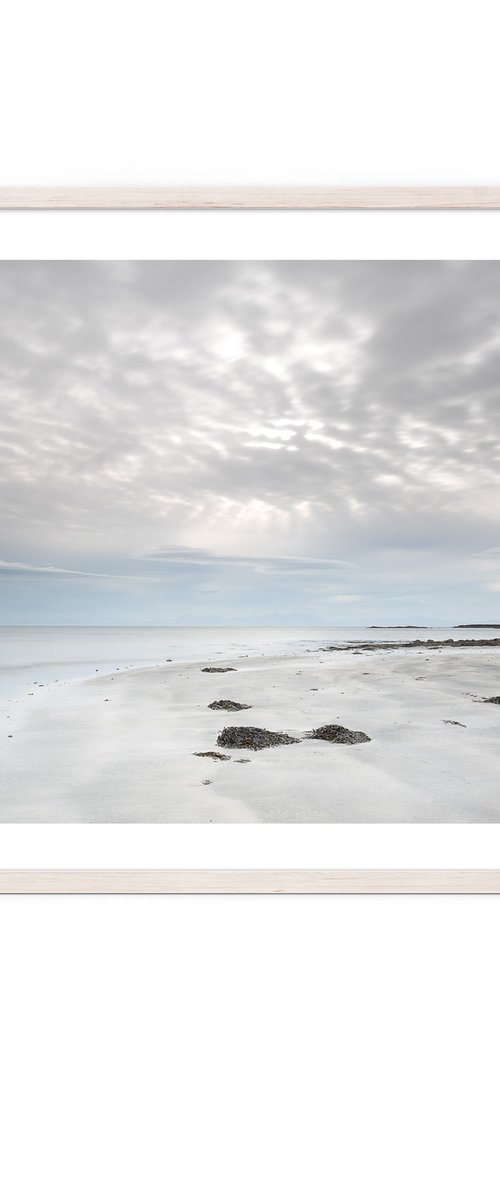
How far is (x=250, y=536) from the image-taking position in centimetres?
200

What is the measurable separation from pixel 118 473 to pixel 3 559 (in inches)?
15.2

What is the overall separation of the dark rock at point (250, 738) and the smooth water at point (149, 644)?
41 centimetres

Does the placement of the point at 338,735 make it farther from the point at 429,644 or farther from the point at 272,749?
the point at 429,644

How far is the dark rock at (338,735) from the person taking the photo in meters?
1.74

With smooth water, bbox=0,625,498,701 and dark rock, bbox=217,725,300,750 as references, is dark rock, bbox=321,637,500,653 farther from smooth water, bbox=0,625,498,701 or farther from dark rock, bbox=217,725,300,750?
dark rock, bbox=217,725,300,750
